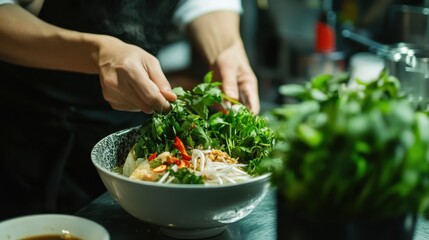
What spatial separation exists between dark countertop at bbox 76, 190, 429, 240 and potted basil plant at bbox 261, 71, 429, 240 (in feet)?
0.95

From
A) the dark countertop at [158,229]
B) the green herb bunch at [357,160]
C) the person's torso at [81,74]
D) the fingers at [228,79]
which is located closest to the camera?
the green herb bunch at [357,160]

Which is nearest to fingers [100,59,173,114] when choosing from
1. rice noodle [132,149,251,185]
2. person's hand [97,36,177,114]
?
person's hand [97,36,177,114]

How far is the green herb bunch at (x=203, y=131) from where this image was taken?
3.81 feet

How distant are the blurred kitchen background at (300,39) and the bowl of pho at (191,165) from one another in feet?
3.73

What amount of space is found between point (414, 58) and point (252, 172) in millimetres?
716

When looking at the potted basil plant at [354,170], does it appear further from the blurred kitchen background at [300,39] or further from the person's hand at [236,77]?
the blurred kitchen background at [300,39]

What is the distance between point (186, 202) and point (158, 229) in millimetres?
169

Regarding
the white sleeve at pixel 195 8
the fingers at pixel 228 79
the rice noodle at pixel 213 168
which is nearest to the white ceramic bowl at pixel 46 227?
the rice noodle at pixel 213 168

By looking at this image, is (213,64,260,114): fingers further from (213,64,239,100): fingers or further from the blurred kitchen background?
the blurred kitchen background

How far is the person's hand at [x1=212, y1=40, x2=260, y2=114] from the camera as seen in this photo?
56.3 inches

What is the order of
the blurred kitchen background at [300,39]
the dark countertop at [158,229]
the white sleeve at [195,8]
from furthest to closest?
1. the blurred kitchen background at [300,39]
2. the white sleeve at [195,8]
3. the dark countertop at [158,229]

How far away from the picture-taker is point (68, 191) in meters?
1.66

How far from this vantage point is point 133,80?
3.75 feet

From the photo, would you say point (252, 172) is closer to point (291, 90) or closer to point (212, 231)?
point (212, 231)
